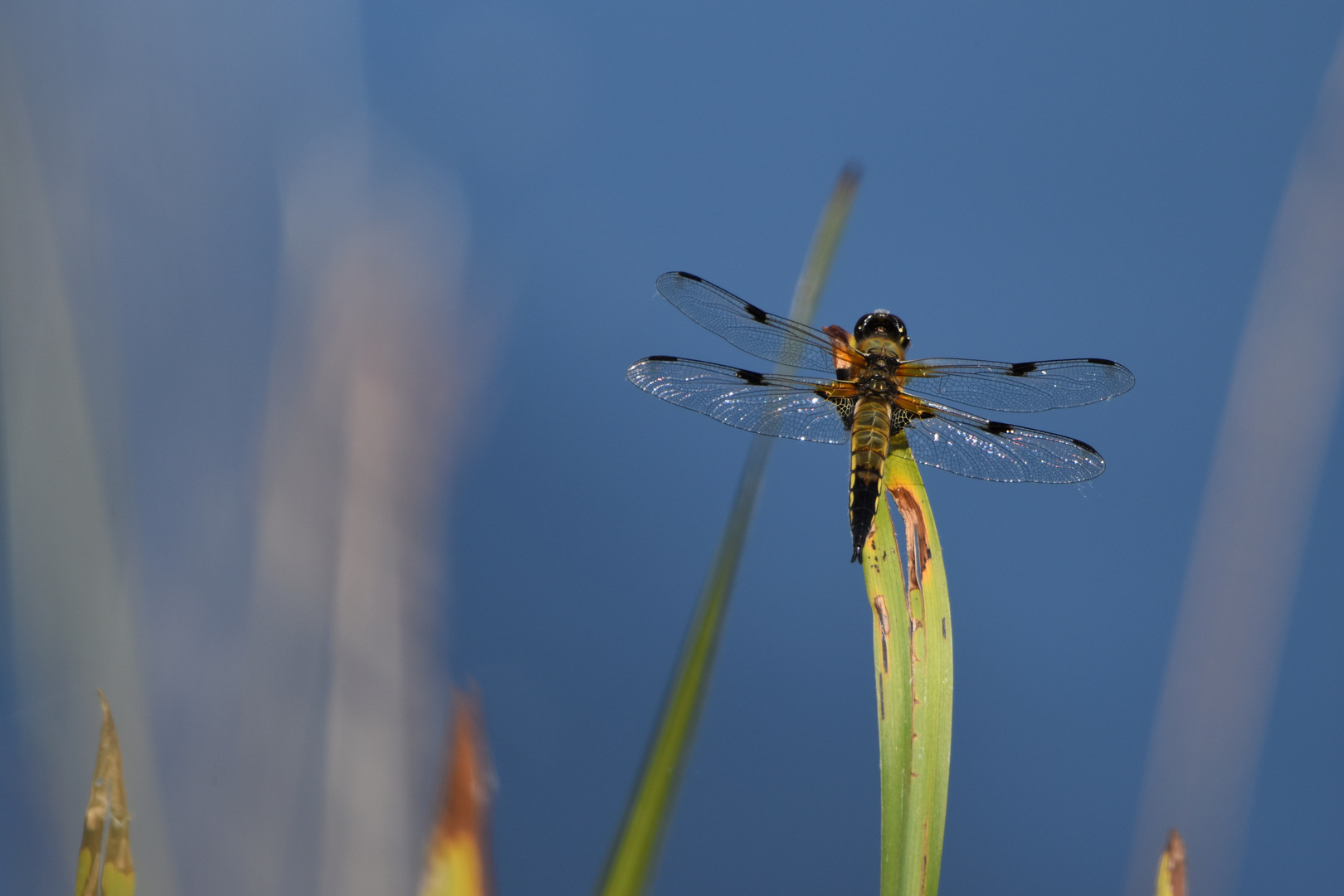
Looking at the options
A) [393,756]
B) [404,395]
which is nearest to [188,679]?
[393,756]

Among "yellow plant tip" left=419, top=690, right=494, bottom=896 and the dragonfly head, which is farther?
the dragonfly head

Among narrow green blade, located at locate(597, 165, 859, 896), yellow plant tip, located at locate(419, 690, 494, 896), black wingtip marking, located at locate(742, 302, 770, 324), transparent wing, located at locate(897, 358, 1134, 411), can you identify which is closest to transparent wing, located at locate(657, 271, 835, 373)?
black wingtip marking, located at locate(742, 302, 770, 324)

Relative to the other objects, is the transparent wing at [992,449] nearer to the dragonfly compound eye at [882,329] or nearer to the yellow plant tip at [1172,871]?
the dragonfly compound eye at [882,329]

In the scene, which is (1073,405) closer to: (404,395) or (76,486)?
(404,395)

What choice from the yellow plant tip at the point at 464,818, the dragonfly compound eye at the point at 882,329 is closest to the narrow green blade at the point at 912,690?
the yellow plant tip at the point at 464,818

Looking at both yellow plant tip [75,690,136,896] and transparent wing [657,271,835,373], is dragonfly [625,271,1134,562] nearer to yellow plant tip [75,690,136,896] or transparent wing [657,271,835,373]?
transparent wing [657,271,835,373]

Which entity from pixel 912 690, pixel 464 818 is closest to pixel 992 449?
pixel 912 690

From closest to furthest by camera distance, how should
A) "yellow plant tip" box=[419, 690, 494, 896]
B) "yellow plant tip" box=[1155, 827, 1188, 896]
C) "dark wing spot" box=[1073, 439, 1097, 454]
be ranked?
"yellow plant tip" box=[419, 690, 494, 896] → "yellow plant tip" box=[1155, 827, 1188, 896] → "dark wing spot" box=[1073, 439, 1097, 454]

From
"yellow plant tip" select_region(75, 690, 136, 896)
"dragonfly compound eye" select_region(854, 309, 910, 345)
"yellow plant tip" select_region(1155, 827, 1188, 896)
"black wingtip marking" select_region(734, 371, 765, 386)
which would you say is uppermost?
"dragonfly compound eye" select_region(854, 309, 910, 345)
